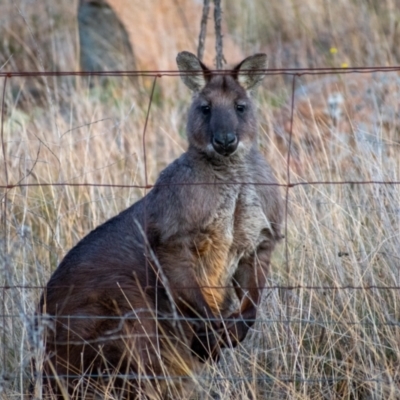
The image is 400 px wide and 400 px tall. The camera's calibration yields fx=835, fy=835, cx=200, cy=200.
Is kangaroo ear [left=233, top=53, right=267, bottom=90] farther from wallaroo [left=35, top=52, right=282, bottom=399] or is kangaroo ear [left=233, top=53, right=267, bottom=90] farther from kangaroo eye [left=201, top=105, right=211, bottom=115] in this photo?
kangaroo eye [left=201, top=105, right=211, bottom=115]

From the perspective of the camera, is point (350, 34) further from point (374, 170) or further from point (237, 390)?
point (237, 390)

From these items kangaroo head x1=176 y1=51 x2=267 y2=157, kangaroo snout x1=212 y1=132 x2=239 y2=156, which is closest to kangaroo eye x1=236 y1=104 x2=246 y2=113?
kangaroo head x1=176 y1=51 x2=267 y2=157

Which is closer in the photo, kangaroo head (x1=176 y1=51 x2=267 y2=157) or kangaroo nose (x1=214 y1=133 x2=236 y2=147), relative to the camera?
kangaroo nose (x1=214 y1=133 x2=236 y2=147)

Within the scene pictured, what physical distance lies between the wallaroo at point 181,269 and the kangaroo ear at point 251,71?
0.01 m

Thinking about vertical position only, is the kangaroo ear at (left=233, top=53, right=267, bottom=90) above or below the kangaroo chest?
above

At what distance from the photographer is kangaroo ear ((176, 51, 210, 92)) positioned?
4500mm

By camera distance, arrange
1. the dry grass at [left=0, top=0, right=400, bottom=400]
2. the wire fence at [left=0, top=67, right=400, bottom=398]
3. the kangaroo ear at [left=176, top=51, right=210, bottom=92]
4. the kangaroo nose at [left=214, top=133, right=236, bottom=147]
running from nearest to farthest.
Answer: the wire fence at [left=0, top=67, right=400, bottom=398] → the dry grass at [left=0, top=0, right=400, bottom=400] → the kangaroo nose at [left=214, top=133, right=236, bottom=147] → the kangaroo ear at [left=176, top=51, right=210, bottom=92]

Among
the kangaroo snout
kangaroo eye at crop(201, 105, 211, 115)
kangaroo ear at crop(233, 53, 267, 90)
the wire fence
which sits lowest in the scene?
the wire fence

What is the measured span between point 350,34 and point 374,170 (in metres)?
5.24

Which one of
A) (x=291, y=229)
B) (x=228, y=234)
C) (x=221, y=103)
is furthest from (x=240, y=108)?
(x=291, y=229)

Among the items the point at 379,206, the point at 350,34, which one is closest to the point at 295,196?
the point at 379,206

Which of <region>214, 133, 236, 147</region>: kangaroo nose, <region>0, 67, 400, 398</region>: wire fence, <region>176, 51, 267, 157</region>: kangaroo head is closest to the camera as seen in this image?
<region>0, 67, 400, 398</region>: wire fence

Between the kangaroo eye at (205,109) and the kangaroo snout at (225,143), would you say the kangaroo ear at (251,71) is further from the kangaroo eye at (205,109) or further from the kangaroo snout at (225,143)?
the kangaroo snout at (225,143)

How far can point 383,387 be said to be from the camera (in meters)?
3.83
